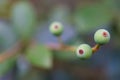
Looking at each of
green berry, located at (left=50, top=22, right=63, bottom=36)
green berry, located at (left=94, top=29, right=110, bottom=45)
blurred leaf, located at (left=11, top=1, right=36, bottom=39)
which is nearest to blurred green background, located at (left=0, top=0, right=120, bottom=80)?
blurred leaf, located at (left=11, top=1, right=36, bottom=39)

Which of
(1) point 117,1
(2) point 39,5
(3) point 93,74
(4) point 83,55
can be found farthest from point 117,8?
(4) point 83,55

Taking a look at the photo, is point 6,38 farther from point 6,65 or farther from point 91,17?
point 91,17

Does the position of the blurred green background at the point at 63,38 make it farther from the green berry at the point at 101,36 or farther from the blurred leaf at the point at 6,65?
the green berry at the point at 101,36

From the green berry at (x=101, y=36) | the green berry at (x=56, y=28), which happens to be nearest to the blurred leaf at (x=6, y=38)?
the green berry at (x=56, y=28)

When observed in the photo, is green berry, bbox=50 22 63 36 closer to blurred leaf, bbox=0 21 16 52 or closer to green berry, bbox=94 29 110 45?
green berry, bbox=94 29 110 45

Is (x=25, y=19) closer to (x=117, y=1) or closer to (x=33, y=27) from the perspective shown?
(x=33, y=27)

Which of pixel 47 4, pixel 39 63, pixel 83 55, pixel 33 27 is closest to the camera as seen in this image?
pixel 83 55
